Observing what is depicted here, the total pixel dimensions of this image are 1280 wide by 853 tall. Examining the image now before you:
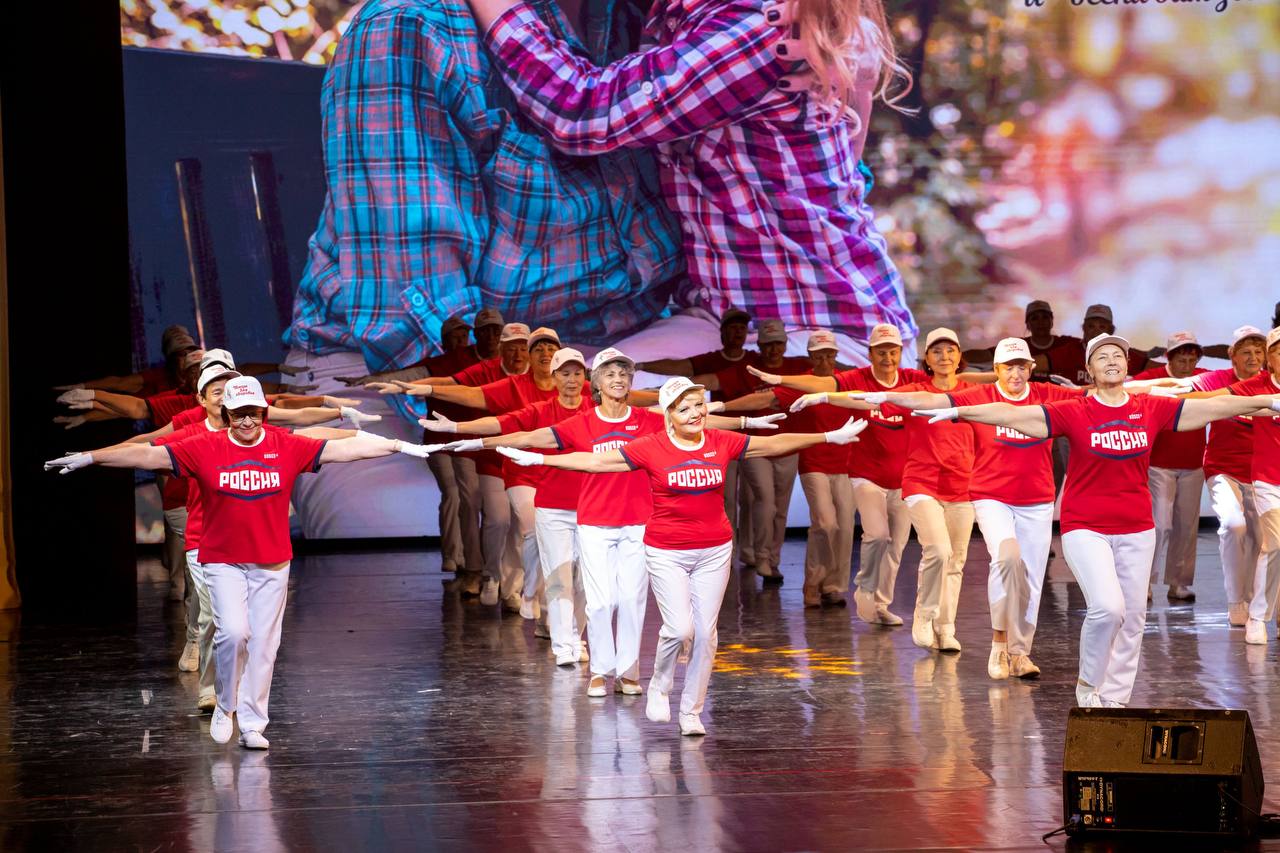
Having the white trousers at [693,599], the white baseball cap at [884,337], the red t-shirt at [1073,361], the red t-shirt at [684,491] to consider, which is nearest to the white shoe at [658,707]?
the white trousers at [693,599]

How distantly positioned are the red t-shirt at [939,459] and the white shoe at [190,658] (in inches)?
170

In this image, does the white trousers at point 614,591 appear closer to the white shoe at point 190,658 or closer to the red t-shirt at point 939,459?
the red t-shirt at point 939,459

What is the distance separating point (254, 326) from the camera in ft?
49.4

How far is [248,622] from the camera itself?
7.33 metres

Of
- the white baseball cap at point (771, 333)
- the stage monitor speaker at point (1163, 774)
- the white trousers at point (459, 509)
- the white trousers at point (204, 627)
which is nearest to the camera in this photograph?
the stage monitor speaker at point (1163, 774)

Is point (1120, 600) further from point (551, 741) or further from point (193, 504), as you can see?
point (193, 504)

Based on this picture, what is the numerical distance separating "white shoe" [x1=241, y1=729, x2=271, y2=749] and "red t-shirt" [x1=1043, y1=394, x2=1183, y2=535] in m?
3.83

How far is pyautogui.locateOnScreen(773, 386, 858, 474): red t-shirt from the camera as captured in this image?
37.5 feet

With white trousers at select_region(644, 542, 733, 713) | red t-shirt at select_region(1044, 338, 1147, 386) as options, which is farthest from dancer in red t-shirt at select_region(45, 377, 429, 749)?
red t-shirt at select_region(1044, 338, 1147, 386)

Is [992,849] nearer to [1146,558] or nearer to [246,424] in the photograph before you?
[1146,558]

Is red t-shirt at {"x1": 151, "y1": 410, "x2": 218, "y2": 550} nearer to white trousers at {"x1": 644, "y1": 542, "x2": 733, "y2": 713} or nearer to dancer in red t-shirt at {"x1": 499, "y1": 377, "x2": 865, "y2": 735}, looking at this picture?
dancer in red t-shirt at {"x1": 499, "y1": 377, "x2": 865, "y2": 735}

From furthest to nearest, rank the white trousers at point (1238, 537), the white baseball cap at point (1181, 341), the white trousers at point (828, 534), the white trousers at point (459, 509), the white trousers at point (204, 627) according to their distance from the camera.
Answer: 1. the white trousers at point (459, 509)
2. the white baseball cap at point (1181, 341)
3. the white trousers at point (828, 534)
4. the white trousers at point (1238, 537)
5. the white trousers at point (204, 627)

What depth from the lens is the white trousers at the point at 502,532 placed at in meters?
11.4

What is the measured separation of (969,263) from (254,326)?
269 inches
